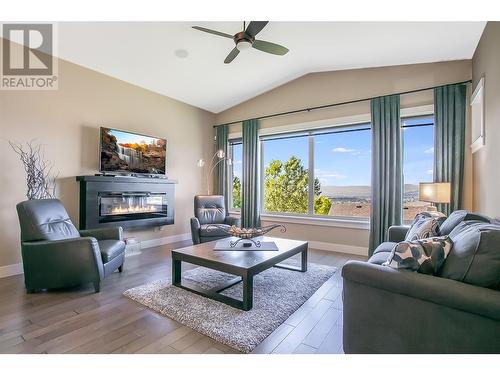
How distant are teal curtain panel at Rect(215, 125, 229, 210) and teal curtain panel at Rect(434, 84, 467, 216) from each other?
3.92m

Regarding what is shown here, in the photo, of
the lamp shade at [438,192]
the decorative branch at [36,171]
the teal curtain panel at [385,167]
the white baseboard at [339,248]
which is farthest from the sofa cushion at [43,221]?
the lamp shade at [438,192]

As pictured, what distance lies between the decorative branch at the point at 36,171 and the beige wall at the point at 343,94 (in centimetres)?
356

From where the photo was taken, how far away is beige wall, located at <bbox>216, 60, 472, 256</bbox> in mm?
3694

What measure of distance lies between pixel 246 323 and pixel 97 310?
135cm

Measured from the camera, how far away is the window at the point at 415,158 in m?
3.88

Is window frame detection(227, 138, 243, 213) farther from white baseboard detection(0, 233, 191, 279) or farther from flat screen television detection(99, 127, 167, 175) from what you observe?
flat screen television detection(99, 127, 167, 175)

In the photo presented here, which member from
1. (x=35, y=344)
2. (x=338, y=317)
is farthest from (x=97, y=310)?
(x=338, y=317)

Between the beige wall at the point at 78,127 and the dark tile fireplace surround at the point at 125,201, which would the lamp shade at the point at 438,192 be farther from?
the beige wall at the point at 78,127

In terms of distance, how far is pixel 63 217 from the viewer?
308 cm

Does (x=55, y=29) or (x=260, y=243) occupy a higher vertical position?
(x=55, y=29)
